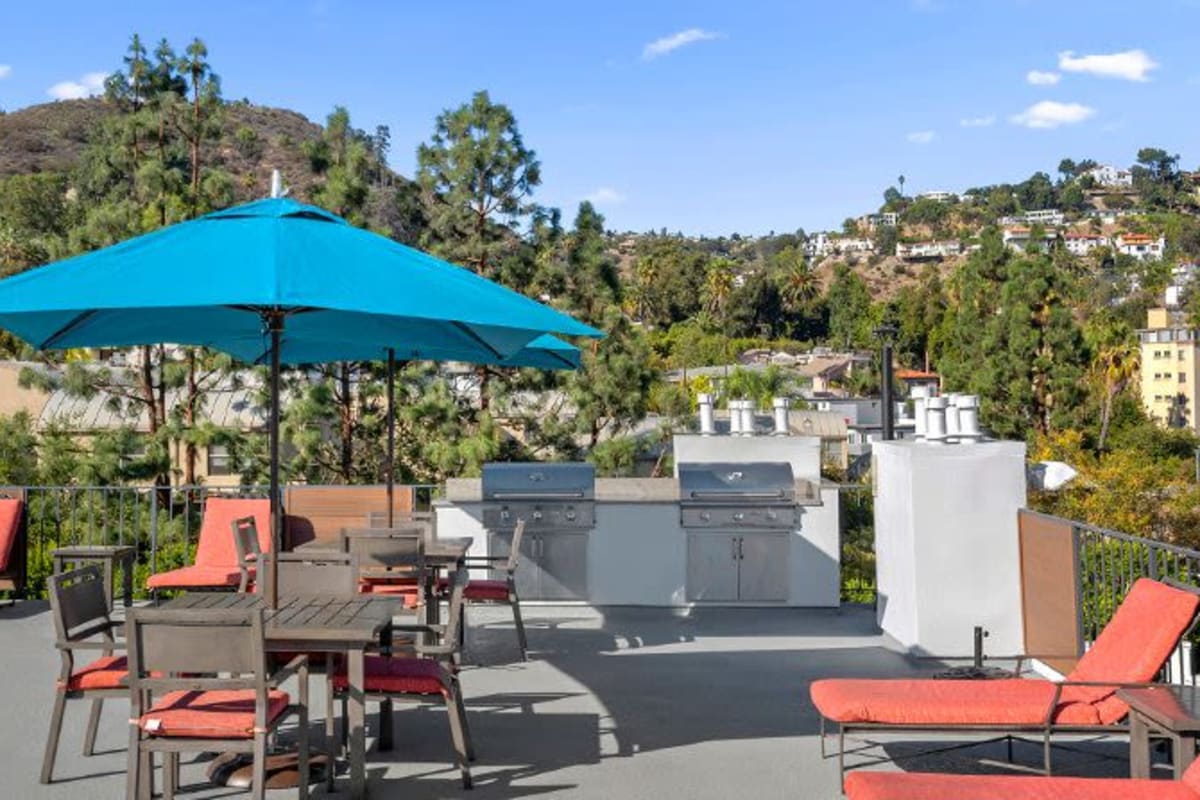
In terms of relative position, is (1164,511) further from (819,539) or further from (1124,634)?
(1124,634)

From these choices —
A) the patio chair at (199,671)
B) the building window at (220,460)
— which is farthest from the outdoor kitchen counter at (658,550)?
the building window at (220,460)

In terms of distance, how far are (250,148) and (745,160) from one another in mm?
33052

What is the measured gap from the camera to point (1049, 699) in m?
4.26

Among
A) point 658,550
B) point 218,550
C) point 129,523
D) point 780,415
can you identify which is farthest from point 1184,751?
point 129,523

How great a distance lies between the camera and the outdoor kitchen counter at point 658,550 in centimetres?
856

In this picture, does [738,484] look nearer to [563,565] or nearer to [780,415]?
[563,565]

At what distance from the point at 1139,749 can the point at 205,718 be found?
9.36 feet

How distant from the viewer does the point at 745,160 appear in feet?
159

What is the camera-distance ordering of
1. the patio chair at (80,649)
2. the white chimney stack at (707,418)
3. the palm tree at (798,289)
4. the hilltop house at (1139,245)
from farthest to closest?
1. the hilltop house at (1139,245)
2. the palm tree at (798,289)
3. the white chimney stack at (707,418)
4. the patio chair at (80,649)

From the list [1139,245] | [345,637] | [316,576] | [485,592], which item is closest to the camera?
[345,637]

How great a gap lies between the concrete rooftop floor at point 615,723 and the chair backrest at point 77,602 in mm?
536

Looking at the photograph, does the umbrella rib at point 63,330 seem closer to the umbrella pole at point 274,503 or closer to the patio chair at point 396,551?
the umbrella pole at point 274,503

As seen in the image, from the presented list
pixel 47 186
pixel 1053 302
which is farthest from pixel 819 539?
pixel 47 186

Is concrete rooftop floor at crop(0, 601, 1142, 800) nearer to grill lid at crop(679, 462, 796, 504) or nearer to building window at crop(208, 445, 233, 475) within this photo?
grill lid at crop(679, 462, 796, 504)
